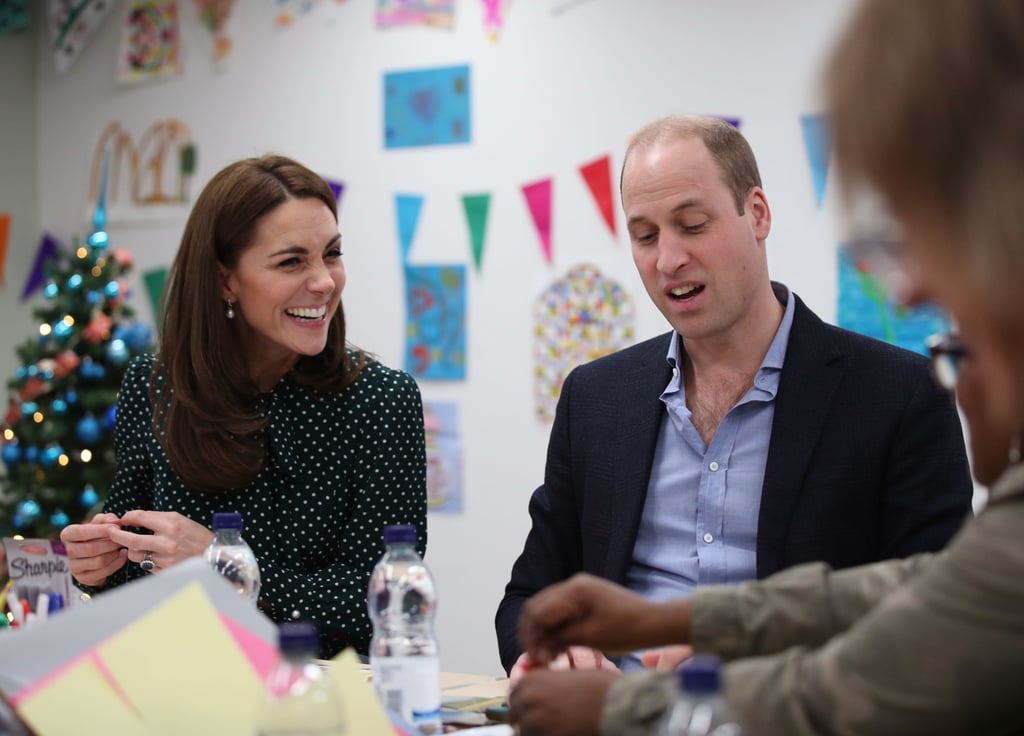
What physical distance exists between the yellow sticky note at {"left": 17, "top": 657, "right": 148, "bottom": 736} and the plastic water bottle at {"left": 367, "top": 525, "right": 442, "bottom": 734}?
343mm

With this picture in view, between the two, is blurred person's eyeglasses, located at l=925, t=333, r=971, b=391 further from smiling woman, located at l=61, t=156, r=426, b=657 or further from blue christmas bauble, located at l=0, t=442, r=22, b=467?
blue christmas bauble, located at l=0, t=442, r=22, b=467

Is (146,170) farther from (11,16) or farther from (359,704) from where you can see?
(359,704)

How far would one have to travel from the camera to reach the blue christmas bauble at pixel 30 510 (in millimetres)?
4102

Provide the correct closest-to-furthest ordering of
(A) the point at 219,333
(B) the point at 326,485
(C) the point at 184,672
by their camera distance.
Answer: (C) the point at 184,672 < (B) the point at 326,485 < (A) the point at 219,333

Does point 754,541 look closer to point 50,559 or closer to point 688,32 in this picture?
point 50,559

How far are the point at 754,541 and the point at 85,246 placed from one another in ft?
10.7

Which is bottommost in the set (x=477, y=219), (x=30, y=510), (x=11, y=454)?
(x=30, y=510)

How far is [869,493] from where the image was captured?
1966mm

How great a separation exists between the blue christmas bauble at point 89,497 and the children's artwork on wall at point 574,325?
1621 millimetres

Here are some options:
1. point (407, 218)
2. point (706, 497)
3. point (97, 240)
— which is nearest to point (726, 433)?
point (706, 497)

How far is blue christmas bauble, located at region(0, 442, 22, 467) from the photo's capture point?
4.20 metres

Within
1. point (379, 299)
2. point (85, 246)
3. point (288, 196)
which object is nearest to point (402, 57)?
point (379, 299)

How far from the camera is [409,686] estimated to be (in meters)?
1.43

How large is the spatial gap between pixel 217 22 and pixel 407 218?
1211 mm
